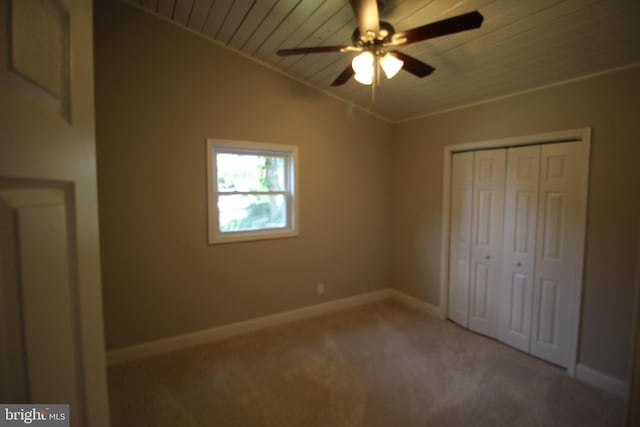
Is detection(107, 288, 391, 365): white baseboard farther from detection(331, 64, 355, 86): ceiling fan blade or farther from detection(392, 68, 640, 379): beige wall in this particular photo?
detection(331, 64, 355, 86): ceiling fan blade

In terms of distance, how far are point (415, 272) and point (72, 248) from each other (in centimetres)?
380

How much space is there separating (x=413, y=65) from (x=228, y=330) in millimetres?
2986

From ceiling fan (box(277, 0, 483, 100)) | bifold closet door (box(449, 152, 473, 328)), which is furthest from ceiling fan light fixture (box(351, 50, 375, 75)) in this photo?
bifold closet door (box(449, 152, 473, 328))

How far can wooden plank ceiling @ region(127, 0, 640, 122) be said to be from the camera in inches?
71.4

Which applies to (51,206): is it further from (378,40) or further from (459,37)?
(459,37)

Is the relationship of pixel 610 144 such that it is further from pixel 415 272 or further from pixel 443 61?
pixel 415 272

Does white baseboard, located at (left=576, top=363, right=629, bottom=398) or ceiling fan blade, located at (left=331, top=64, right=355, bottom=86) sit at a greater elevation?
A: ceiling fan blade, located at (left=331, top=64, right=355, bottom=86)

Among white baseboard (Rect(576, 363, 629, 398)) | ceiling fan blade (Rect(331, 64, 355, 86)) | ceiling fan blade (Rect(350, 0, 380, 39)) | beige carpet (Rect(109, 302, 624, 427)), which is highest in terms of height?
ceiling fan blade (Rect(350, 0, 380, 39))

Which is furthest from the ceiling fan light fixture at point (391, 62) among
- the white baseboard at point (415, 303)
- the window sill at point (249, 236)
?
the white baseboard at point (415, 303)

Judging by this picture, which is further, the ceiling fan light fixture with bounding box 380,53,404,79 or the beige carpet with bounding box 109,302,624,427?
the beige carpet with bounding box 109,302,624,427

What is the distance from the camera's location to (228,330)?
311cm

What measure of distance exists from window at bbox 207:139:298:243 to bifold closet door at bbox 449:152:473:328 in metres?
1.87

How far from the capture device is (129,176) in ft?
8.50

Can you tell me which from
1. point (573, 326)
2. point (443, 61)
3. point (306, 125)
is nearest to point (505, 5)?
point (443, 61)
